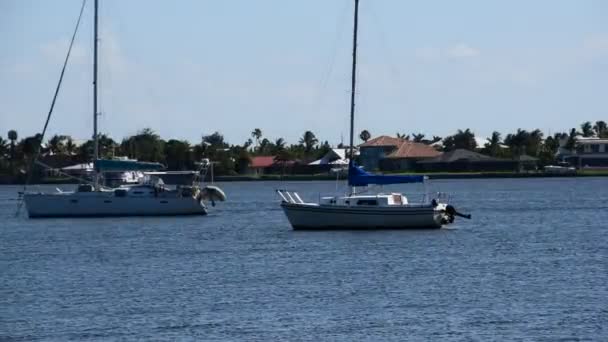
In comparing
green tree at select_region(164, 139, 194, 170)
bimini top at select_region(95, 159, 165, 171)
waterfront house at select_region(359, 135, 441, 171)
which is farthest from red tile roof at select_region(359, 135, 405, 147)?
bimini top at select_region(95, 159, 165, 171)

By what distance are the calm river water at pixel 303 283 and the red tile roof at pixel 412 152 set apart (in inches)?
4687

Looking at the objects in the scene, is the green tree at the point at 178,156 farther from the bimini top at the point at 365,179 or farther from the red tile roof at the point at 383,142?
the bimini top at the point at 365,179

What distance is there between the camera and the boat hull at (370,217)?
60.8 m

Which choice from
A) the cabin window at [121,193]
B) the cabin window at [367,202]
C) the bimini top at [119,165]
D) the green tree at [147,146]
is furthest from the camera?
the green tree at [147,146]

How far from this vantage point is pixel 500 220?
253 feet

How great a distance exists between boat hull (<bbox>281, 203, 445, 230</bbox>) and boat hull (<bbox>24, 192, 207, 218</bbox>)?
673 inches

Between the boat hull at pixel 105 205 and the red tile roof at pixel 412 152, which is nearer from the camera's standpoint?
the boat hull at pixel 105 205

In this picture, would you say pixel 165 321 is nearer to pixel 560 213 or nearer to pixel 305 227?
pixel 305 227

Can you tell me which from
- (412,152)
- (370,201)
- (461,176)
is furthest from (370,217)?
(412,152)

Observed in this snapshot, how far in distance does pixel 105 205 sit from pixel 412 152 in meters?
119

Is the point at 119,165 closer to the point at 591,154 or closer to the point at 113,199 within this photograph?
the point at 113,199

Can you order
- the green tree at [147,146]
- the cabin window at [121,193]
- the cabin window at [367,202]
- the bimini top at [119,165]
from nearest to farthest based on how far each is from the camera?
the cabin window at [367,202]
the cabin window at [121,193]
the bimini top at [119,165]
the green tree at [147,146]

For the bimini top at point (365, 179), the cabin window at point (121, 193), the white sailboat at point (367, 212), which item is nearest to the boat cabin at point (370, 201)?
the white sailboat at point (367, 212)

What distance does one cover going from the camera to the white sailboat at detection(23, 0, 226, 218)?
77375 millimetres
